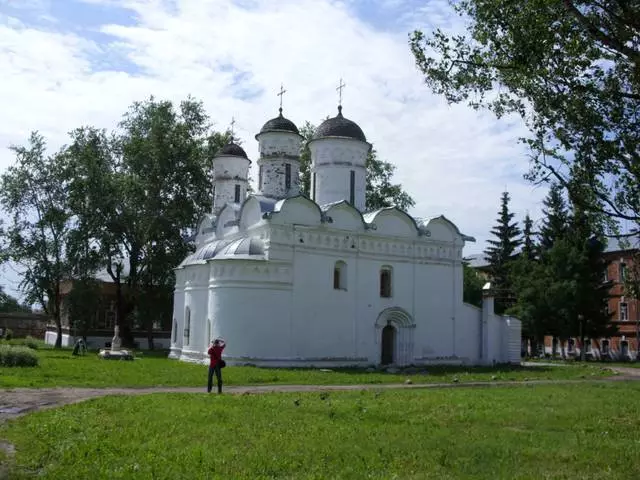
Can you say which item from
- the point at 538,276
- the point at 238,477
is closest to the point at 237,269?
the point at 238,477

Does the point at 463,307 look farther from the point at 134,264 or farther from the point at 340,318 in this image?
the point at 134,264

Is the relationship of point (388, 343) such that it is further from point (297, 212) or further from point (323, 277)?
point (297, 212)

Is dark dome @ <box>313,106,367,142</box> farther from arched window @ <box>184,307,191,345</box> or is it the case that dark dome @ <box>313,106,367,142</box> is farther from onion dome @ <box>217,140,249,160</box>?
arched window @ <box>184,307,191,345</box>

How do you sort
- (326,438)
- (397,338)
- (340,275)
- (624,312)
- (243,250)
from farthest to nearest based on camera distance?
1. (624,312)
2. (397,338)
3. (340,275)
4. (243,250)
5. (326,438)

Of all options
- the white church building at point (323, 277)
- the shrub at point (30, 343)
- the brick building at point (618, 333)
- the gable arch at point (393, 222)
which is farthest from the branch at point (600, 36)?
the brick building at point (618, 333)

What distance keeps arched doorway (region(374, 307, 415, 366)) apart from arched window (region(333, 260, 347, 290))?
7.95 feet

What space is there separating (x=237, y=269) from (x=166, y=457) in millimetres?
18213

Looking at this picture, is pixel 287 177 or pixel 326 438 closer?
pixel 326 438

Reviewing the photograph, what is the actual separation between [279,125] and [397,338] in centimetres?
1162

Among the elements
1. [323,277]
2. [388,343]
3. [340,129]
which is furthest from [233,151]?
[388,343]

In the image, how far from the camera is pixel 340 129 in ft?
103

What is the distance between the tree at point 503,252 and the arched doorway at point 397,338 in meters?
24.2

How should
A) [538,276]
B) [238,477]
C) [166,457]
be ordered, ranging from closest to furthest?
[238,477] → [166,457] → [538,276]

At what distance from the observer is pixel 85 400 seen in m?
13.8
